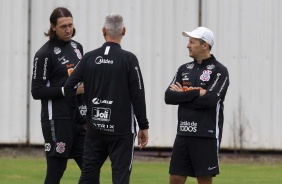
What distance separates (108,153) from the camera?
9.55 m

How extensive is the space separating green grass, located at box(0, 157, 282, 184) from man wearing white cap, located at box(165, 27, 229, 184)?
151 inches

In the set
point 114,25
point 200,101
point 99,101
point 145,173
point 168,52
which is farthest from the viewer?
point 168,52

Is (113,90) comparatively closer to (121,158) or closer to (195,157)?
(121,158)

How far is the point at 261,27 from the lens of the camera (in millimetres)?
17969

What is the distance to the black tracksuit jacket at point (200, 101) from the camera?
32.8 ft

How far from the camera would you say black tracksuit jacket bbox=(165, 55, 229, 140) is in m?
9.99

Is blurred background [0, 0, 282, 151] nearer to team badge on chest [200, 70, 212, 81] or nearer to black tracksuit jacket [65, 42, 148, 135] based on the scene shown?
team badge on chest [200, 70, 212, 81]

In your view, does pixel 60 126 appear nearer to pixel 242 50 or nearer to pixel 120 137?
pixel 120 137

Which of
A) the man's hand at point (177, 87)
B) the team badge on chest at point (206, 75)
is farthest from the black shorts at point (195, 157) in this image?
the team badge on chest at point (206, 75)

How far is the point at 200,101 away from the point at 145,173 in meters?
5.72

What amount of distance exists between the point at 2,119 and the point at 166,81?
3152 millimetres

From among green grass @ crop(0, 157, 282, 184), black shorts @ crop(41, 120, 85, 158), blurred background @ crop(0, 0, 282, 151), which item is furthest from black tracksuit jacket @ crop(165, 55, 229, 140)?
blurred background @ crop(0, 0, 282, 151)

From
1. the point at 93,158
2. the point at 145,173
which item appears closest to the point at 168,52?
the point at 145,173

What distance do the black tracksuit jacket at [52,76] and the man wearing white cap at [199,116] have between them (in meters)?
1.05
